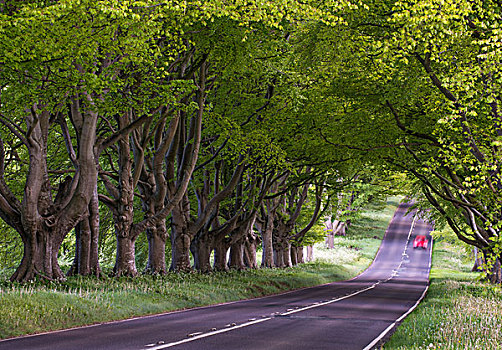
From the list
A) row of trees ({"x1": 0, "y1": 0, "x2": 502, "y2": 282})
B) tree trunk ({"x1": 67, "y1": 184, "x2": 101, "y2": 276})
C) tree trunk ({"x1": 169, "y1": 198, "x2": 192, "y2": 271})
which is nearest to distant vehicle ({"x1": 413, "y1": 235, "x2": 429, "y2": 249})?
row of trees ({"x1": 0, "y1": 0, "x2": 502, "y2": 282})

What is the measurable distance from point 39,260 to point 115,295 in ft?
8.49

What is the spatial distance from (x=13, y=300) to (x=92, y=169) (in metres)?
5.98

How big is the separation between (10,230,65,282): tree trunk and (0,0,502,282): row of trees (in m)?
0.04

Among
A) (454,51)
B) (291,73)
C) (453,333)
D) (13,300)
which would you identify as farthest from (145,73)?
(453,333)

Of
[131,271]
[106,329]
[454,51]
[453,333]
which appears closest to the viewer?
[453,333]

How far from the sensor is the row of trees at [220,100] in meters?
13.1

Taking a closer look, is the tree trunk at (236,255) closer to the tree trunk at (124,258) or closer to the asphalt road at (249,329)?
the asphalt road at (249,329)

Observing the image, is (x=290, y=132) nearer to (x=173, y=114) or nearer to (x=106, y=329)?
(x=173, y=114)

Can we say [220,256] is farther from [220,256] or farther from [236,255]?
[236,255]

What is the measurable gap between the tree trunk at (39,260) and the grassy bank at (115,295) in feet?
1.61

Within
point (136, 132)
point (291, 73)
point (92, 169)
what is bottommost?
point (92, 169)

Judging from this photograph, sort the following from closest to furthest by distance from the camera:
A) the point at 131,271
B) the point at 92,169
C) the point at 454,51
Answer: the point at 454,51
the point at 92,169
the point at 131,271

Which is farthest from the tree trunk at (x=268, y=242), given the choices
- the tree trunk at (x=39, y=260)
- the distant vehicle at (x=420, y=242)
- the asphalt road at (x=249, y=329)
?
the distant vehicle at (x=420, y=242)

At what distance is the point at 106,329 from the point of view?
41.0 ft
